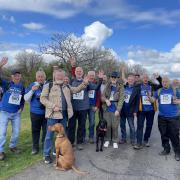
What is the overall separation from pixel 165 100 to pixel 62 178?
3353mm

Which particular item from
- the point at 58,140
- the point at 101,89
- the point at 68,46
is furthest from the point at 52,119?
the point at 68,46

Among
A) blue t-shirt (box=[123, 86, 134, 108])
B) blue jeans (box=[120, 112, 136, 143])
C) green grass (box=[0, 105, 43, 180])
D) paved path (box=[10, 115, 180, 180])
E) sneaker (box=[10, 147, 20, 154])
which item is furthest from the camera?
blue jeans (box=[120, 112, 136, 143])

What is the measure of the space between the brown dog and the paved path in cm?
14

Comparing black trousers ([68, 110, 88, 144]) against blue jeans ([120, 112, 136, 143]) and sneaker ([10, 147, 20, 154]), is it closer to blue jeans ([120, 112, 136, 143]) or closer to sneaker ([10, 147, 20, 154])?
blue jeans ([120, 112, 136, 143])

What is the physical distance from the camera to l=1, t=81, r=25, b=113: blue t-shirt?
304 inches

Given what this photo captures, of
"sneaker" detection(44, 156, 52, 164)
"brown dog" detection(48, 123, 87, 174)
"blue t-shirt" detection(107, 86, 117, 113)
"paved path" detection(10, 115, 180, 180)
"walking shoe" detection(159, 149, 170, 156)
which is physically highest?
"blue t-shirt" detection(107, 86, 117, 113)

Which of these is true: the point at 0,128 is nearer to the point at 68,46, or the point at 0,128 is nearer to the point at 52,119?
the point at 52,119

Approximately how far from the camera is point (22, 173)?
646 centimetres

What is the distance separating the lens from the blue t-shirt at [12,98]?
771 centimetres

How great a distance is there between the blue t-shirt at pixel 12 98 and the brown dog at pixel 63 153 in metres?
1.42

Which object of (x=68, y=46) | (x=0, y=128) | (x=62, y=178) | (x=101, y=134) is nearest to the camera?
(x=62, y=178)

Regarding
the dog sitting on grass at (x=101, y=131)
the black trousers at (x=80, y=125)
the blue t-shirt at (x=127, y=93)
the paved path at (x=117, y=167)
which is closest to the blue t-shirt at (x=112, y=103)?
the blue t-shirt at (x=127, y=93)

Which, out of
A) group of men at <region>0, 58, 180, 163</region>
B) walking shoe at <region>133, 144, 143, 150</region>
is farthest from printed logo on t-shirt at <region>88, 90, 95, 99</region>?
walking shoe at <region>133, 144, 143, 150</region>

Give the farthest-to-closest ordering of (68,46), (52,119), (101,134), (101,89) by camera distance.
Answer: (68,46) → (101,89) → (101,134) → (52,119)
